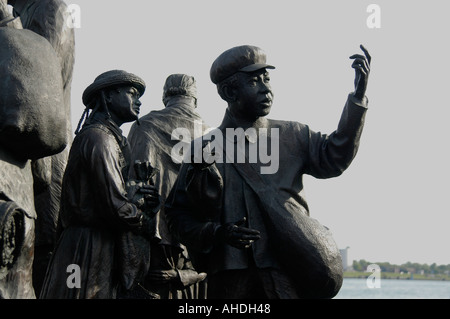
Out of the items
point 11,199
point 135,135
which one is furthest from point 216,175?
point 135,135

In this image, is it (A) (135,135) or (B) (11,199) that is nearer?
(B) (11,199)

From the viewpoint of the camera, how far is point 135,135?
1039 centimetres

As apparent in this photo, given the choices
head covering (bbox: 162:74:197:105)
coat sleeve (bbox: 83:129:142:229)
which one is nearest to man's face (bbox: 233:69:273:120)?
coat sleeve (bbox: 83:129:142:229)

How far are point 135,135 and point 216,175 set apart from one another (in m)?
2.45

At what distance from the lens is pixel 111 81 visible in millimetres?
8547

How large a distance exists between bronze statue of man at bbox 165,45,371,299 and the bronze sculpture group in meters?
0.01

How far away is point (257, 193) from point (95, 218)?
128 cm

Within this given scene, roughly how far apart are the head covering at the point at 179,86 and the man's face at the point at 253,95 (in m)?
2.47

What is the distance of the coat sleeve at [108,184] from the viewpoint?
803 cm

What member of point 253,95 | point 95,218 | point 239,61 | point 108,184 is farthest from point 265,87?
point 95,218

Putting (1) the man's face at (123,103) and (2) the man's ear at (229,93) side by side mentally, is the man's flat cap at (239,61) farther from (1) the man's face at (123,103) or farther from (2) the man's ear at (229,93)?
(1) the man's face at (123,103)

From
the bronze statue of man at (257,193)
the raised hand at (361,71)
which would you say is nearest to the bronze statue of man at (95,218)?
the bronze statue of man at (257,193)
